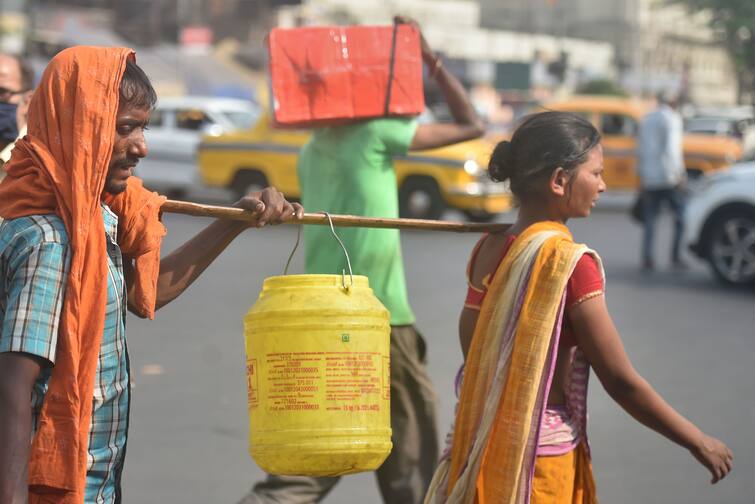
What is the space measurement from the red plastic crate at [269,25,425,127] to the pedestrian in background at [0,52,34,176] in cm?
82

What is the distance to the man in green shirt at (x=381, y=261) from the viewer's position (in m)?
4.37

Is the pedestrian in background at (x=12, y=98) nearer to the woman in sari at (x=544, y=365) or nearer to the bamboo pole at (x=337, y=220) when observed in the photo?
the bamboo pole at (x=337, y=220)

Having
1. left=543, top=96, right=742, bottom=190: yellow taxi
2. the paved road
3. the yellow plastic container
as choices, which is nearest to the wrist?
the paved road

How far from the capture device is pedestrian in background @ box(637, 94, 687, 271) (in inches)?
525

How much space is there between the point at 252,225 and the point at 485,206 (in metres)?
14.8

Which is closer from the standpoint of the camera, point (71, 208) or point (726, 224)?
point (71, 208)

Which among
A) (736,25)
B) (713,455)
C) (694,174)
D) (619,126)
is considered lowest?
(713,455)

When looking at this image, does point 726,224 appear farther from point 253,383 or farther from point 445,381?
point 253,383

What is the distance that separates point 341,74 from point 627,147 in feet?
60.8

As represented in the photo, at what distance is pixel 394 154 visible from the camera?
14.7 ft

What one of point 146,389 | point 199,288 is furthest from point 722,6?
point 146,389

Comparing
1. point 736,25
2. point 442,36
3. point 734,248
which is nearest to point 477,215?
point 734,248

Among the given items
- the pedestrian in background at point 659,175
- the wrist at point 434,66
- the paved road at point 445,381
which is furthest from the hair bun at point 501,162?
the pedestrian in background at point 659,175

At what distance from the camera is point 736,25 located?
120 feet
